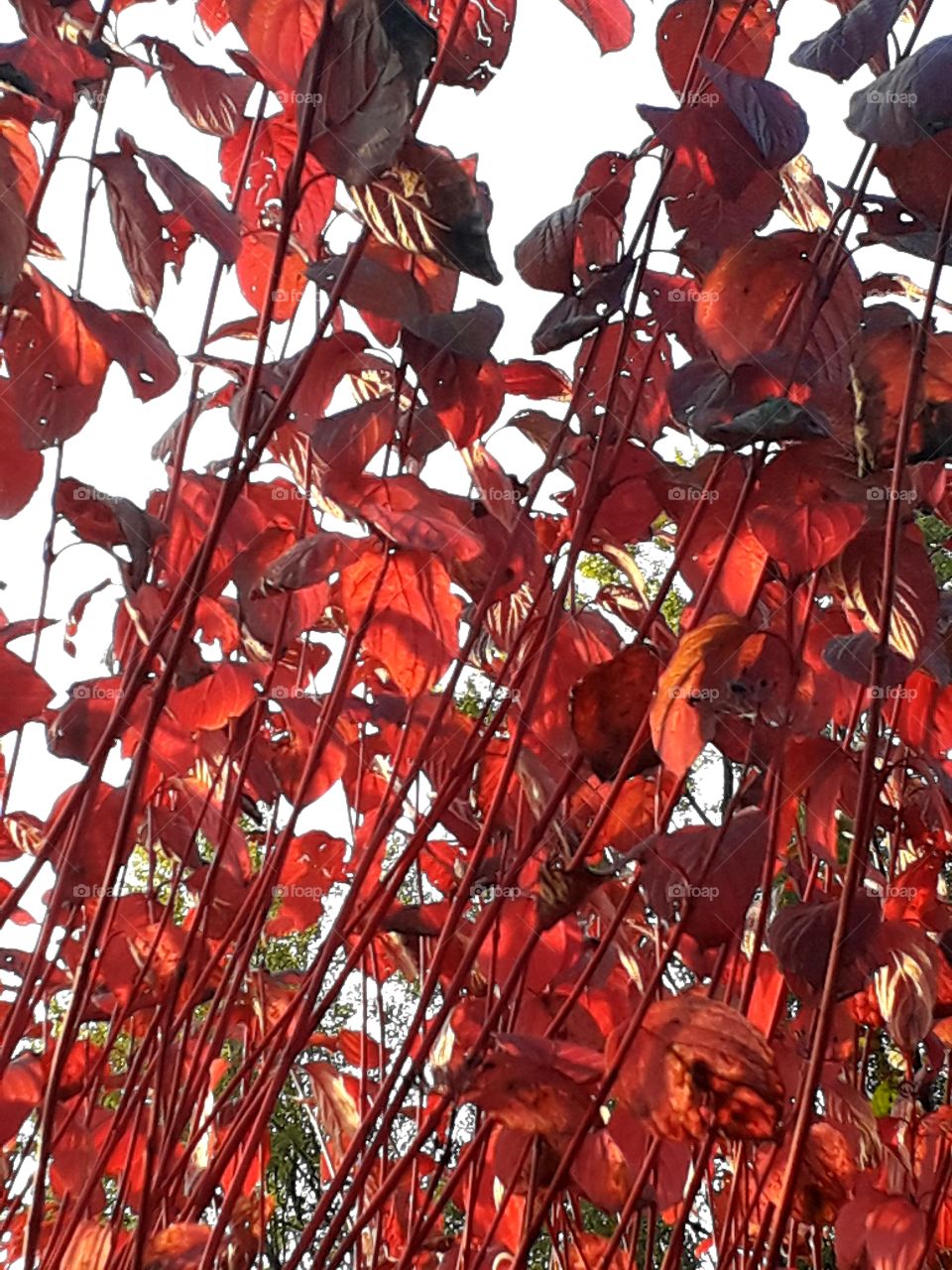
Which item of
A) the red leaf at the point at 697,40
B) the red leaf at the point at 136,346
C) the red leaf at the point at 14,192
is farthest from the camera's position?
the red leaf at the point at 697,40

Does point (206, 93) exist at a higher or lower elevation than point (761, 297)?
higher

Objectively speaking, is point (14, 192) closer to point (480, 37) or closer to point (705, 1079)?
point (480, 37)

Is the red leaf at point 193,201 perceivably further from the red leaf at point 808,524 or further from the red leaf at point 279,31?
the red leaf at point 808,524

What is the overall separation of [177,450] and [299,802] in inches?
8.6

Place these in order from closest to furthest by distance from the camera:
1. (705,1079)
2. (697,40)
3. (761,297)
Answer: (705,1079)
(761,297)
(697,40)

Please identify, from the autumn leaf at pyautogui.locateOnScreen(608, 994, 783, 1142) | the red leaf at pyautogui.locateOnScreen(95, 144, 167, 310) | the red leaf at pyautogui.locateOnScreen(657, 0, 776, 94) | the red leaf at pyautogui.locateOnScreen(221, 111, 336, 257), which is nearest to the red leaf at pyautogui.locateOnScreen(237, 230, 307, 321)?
the red leaf at pyautogui.locateOnScreen(221, 111, 336, 257)

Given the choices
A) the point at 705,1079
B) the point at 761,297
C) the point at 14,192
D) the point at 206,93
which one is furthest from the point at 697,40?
the point at 705,1079

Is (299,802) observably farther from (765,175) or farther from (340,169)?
(765,175)

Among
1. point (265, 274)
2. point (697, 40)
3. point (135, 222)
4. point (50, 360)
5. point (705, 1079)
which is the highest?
point (697, 40)

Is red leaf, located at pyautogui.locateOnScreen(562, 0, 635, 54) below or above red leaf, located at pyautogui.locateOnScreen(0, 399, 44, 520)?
above

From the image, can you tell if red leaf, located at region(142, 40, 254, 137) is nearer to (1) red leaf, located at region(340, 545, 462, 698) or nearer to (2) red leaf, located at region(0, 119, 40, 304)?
(2) red leaf, located at region(0, 119, 40, 304)

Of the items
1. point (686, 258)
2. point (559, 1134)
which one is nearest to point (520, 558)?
point (686, 258)

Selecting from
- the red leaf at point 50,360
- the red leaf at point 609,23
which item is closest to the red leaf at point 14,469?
the red leaf at point 50,360

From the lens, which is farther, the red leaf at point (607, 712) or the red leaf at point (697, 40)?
the red leaf at point (697, 40)
